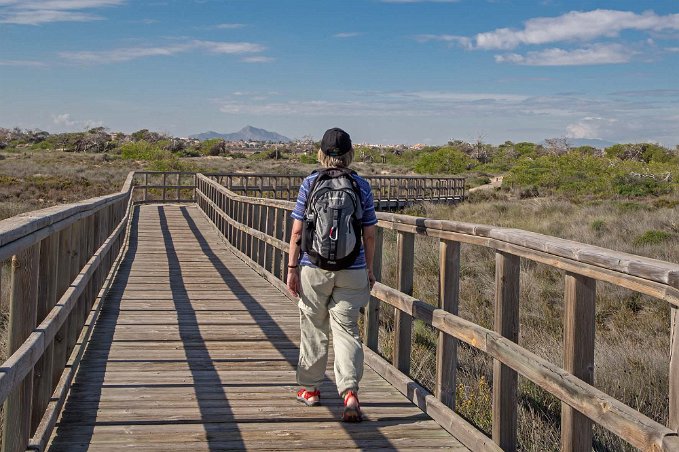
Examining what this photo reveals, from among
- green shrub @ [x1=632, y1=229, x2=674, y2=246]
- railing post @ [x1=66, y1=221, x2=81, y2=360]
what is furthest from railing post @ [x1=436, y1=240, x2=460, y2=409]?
green shrub @ [x1=632, y1=229, x2=674, y2=246]

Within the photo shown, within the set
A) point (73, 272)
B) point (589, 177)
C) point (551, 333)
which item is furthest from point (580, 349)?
point (589, 177)

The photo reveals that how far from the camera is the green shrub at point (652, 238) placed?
52.5ft

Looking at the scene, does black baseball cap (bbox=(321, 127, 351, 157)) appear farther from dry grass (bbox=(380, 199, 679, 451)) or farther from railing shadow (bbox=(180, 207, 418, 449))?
dry grass (bbox=(380, 199, 679, 451))

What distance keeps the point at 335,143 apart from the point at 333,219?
492mm

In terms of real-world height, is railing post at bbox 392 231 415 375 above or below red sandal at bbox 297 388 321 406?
above

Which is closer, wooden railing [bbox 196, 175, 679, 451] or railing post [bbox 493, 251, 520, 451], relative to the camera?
wooden railing [bbox 196, 175, 679, 451]

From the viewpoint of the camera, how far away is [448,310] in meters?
4.82

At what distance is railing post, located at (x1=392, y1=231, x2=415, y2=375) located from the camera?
5590 millimetres

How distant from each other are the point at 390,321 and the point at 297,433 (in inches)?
206

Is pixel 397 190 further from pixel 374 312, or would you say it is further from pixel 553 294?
pixel 374 312

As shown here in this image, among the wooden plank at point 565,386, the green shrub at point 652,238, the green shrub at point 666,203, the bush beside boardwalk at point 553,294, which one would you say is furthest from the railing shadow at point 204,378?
the green shrub at point 666,203

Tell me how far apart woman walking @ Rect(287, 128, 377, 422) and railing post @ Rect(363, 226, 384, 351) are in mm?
1233

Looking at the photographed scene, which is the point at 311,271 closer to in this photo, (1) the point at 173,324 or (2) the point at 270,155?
(1) the point at 173,324

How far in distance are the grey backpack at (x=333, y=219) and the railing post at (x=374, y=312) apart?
1.59 meters
